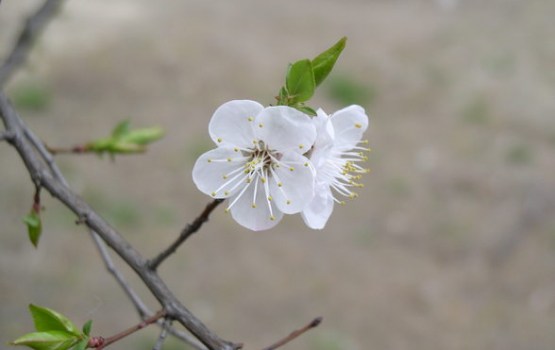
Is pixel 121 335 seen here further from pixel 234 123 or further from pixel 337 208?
pixel 337 208

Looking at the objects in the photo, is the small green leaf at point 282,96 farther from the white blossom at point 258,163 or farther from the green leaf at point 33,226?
the green leaf at point 33,226

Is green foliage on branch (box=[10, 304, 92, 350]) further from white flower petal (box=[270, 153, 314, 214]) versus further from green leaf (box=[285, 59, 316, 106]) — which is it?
green leaf (box=[285, 59, 316, 106])

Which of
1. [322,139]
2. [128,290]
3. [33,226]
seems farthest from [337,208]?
[322,139]

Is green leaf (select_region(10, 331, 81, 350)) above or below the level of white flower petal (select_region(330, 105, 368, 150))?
below

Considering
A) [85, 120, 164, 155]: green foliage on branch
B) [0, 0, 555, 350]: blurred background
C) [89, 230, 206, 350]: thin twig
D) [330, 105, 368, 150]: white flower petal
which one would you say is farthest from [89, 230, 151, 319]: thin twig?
[0, 0, 555, 350]: blurred background

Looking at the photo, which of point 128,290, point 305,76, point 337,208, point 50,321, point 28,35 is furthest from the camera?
point 337,208

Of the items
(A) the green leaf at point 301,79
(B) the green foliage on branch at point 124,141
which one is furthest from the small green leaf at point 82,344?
(B) the green foliage on branch at point 124,141
